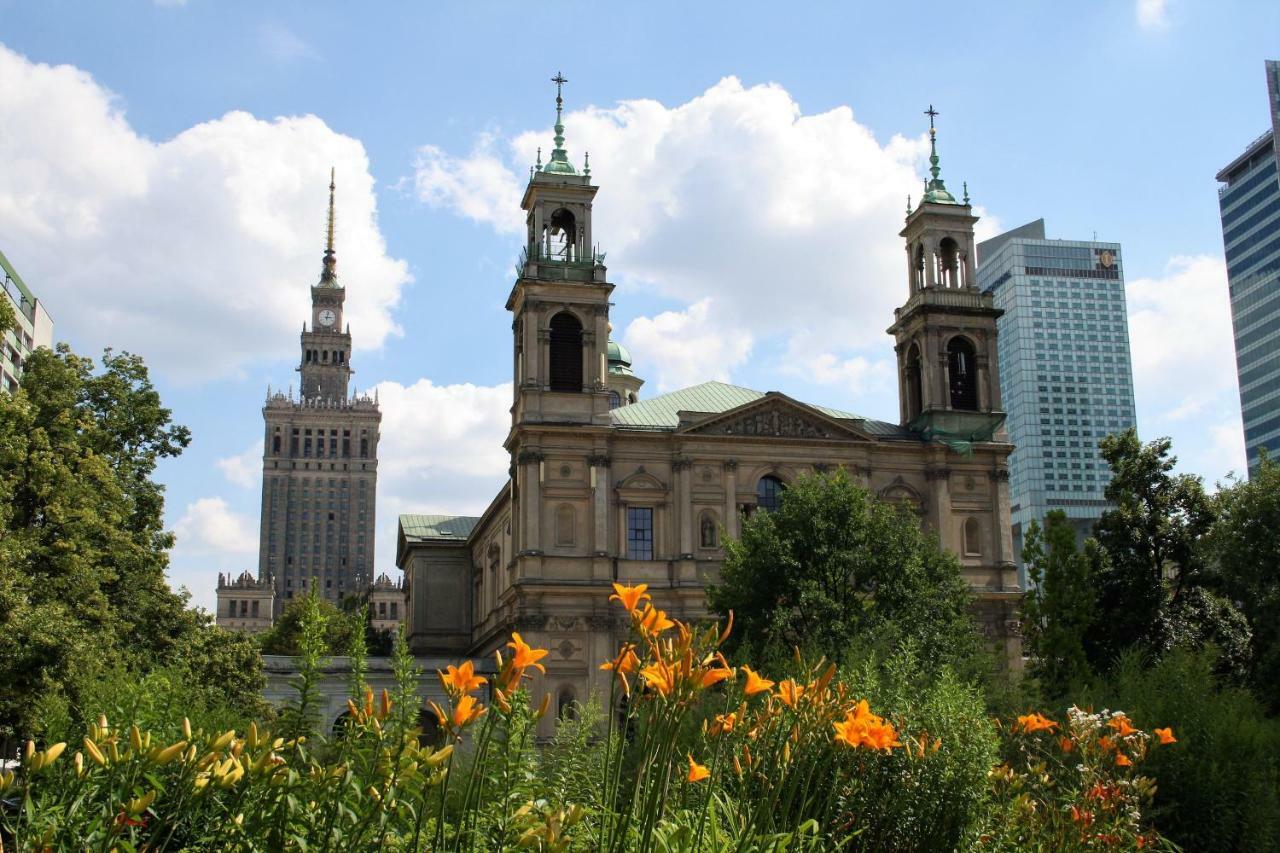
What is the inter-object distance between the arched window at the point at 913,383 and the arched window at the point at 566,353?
1558 cm

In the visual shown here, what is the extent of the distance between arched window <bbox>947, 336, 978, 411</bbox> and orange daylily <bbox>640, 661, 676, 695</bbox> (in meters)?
51.8

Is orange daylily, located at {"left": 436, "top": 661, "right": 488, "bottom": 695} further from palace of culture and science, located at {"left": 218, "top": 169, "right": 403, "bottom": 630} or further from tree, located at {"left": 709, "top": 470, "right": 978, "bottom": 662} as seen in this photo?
palace of culture and science, located at {"left": 218, "top": 169, "right": 403, "bottom": 630}

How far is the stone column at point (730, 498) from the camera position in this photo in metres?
51.9

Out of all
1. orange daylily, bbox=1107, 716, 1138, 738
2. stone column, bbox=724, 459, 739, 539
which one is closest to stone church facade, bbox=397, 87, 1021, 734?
stone column, bbox=724, 459, 739, 539

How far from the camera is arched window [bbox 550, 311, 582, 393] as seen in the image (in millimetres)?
53250

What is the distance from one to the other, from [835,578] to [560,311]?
831 inches

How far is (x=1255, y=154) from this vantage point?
386 feet

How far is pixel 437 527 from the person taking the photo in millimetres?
71375

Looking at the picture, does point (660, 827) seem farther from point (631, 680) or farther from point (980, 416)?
point (980, 416)

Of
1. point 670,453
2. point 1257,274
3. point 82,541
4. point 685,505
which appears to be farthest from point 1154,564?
point 1257,274

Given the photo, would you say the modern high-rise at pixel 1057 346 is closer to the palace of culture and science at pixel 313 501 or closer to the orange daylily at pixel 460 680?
the palace of culture and science at pixel 313 501

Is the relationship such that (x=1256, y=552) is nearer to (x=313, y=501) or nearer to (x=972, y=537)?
(x=972, y=537)

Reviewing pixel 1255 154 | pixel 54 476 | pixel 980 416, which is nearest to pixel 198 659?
pixel 54 476

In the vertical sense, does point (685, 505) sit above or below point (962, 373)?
below
